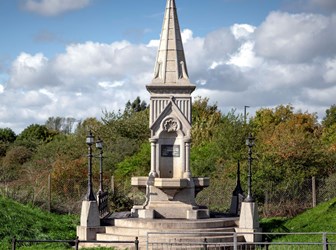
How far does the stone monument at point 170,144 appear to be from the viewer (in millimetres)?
23281

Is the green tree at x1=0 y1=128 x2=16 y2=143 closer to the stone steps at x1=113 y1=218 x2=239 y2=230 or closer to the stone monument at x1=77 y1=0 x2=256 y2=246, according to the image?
the stone monument at x1=77 y1=0 x2=256 y2=246

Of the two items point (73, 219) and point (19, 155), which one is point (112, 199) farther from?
point (19, 155)

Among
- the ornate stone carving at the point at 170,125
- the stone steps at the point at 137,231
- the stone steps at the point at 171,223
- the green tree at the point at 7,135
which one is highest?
the green tree at the point at 7,135

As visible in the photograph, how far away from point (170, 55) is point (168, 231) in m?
6.91

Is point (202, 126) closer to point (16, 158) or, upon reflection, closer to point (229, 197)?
point (16, 158)

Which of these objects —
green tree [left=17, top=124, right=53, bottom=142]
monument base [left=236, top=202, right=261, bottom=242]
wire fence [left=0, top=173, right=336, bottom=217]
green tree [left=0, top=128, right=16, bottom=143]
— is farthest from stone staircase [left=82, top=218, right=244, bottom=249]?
green tree [left=0, top=128, right=16, bottom=143]

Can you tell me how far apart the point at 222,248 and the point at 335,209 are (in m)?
7.07

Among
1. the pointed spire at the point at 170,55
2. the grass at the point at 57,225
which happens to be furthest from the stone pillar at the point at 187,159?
the grass at the point at 57,225

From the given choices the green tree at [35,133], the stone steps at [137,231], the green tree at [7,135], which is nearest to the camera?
the stone steps at [137,231]

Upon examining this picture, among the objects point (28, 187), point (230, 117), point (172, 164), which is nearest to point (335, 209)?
point (172, 164)

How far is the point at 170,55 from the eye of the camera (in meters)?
24.4

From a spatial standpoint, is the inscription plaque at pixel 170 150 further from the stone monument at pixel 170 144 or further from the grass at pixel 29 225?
the grass at pixel 29 225

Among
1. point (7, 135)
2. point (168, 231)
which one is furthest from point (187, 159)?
point (7, 135)

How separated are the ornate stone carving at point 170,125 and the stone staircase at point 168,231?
335 centimetres
